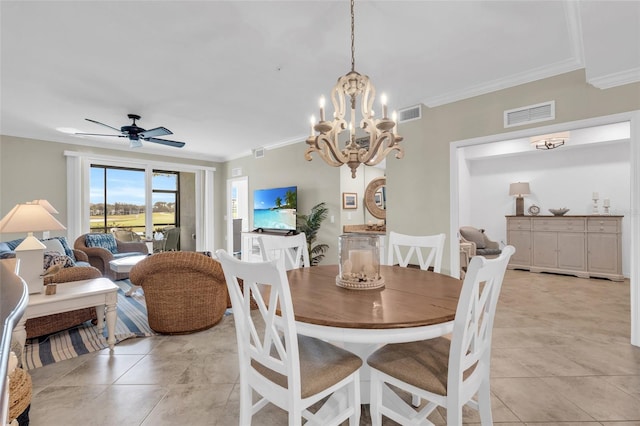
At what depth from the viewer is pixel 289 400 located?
1169 mm

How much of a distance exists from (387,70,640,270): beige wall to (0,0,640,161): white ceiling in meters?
0.11

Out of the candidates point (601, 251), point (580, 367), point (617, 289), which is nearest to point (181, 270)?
point (580, 367)

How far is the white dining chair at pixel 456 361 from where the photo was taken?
3.76 ft

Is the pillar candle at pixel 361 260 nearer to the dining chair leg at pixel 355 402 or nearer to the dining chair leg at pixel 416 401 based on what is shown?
the dining chair leg at pixel 355 402

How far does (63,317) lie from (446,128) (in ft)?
14.8

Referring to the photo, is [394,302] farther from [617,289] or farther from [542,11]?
[617,289]

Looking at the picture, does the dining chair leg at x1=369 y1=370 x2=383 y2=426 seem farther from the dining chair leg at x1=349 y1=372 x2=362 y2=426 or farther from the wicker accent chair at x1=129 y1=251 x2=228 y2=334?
the wicker accent chair at x1=129 y1=251 x2=228 y2=334

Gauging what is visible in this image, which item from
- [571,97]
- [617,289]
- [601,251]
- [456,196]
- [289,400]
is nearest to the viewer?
[289,400]

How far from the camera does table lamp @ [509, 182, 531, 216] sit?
19.4ft

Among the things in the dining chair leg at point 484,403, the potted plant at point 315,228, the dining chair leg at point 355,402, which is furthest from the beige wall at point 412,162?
the dining chair leg at point 355,402

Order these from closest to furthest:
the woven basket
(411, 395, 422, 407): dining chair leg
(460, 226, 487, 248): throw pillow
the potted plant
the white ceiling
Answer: the woven basket → (411, 395, 422, 407): dining chair leg → the white ceiling → the potted plant → (460, 226, 487, 248): throw pillow

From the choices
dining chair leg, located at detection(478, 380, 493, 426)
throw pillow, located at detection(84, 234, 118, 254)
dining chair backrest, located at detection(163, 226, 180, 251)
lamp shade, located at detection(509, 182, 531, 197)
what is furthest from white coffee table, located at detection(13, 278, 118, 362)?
lamp shade, located at detection(509, 182, 531, 197)

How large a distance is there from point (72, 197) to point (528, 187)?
8.63 metres

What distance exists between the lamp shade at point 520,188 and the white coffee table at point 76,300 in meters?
6.69
